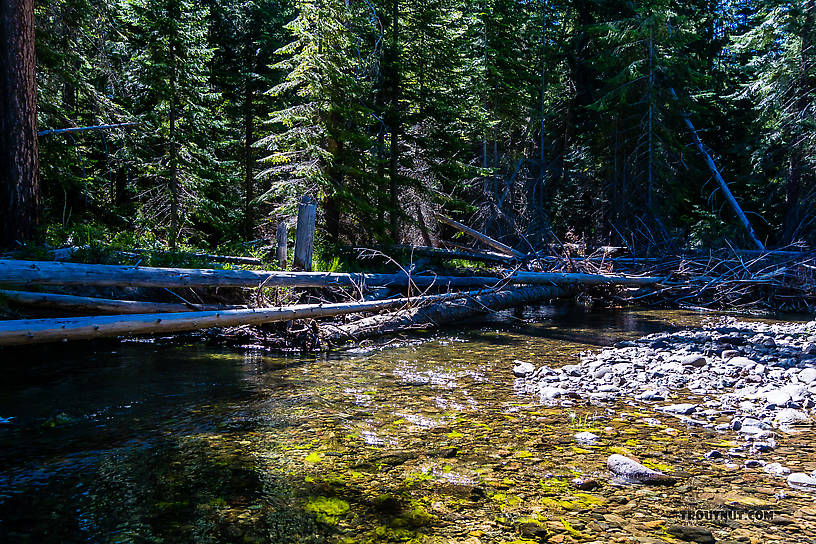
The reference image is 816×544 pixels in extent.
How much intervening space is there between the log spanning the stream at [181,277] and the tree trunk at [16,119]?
448 cm

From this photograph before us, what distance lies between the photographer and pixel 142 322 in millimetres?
6387

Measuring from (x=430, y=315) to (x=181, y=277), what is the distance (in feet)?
16.8

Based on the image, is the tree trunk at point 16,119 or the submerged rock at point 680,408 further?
the tree trunk at point 16,119

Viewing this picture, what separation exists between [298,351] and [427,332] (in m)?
2.96

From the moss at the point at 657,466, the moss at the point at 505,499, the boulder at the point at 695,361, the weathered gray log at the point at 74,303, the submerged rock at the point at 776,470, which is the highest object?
the weathered gray log at the point at 74,303

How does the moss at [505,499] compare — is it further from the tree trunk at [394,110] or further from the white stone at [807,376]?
the tree trunk at [394,110]

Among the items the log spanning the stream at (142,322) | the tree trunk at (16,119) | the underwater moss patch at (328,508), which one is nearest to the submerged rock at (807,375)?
the underwater moss patch at (328,508)

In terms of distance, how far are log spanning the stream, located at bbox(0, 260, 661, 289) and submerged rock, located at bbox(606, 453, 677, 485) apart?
20.2 feet

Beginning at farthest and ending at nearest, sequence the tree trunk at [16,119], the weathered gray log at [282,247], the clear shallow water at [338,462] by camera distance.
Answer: the weathered gray log at [282,247] → the tree trunk at [16,119] → the clear shallow water at [338,462]

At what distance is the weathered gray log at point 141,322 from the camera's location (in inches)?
213

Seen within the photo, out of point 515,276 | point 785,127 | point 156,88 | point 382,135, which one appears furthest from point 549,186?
point 156,88

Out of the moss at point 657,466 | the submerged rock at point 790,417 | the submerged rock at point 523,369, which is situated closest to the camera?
the moss at point 657,466

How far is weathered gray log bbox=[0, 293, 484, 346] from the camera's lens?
17.8ft

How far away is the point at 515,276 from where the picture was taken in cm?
1256
